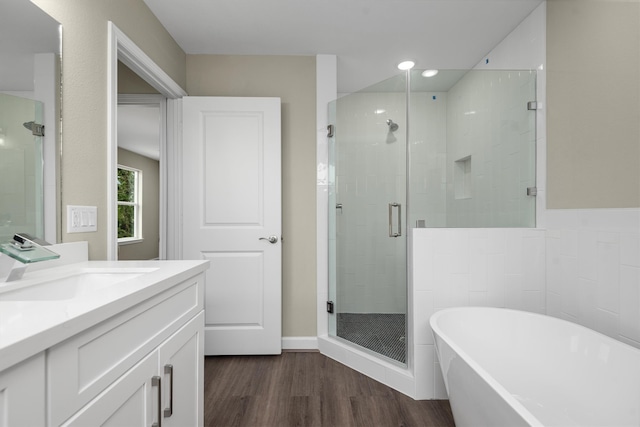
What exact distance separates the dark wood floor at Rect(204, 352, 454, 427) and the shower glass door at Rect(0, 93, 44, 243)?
1287 mm

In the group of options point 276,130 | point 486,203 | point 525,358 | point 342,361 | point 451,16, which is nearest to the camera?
point 525,358

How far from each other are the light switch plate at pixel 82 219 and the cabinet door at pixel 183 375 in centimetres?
69

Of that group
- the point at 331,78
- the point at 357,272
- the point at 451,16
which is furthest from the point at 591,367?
the point at 331,78

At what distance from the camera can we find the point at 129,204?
512cm

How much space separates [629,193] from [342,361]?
6.36 ft

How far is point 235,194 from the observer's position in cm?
241

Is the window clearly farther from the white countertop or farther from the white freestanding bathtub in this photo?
the white freestanding bathtub

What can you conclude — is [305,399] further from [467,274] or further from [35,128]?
[35,128]

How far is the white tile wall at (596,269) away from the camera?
4.48 feet

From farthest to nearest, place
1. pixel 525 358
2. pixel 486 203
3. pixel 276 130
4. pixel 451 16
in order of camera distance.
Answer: pixel 276 130
pixel 451 16
pixel 486 203
pixel 525 358

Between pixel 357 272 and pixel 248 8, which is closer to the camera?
pixel 248 8

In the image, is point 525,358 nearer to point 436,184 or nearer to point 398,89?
point 436,184

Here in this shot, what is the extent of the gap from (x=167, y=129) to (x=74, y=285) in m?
1.70

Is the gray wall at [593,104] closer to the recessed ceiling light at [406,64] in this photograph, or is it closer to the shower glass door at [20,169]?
the recessed ceiling light at [406,64]
